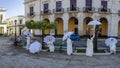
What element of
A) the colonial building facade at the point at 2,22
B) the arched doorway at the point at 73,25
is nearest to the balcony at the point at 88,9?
the arched doorway at the point at 73,25

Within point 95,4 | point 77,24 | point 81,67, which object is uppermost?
point 95,4

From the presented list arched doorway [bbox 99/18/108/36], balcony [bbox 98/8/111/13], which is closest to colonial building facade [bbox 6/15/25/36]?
arched doorway [bbox 99/18/108/36]

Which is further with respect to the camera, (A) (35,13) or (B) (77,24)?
(A) (35,13)

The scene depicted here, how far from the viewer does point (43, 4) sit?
45.3 meters

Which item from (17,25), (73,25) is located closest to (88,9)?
(73,25)

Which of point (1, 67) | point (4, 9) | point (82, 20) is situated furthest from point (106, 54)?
point (4, 9)

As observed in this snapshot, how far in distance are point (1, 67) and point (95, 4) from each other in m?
29.4

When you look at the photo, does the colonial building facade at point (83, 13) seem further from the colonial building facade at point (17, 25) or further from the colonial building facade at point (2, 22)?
the colonial building facade at point (17, 25)

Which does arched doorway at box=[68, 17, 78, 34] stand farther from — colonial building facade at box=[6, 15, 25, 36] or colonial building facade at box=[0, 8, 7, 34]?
colonial building facade at box=[6, 15, 25, 36]

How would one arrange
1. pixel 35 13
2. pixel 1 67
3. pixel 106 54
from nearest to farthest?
pixel 1 67, pixel 106 54, pixel 35 13

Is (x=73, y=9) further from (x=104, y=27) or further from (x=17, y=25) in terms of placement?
(x=17, y=25)

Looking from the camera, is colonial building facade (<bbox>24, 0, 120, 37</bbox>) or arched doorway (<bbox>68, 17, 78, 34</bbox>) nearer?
colonial building facade (<bbox>24, 0, 120, 37</bbox>)

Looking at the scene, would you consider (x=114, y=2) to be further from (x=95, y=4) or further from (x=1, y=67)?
(x=1, y=67)

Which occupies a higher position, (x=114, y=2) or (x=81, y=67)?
(x=114, y=2)
